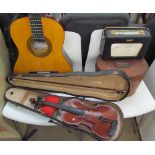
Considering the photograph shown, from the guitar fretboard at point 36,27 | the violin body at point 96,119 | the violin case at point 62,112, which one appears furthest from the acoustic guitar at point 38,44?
the violin body at point 96,119

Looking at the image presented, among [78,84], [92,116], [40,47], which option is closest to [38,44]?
[40,47]

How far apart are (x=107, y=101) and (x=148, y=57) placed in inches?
17.3

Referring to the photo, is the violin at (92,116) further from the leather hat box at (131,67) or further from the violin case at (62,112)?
the leather hat box at (131,67)

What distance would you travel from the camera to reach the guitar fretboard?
37.8 inches

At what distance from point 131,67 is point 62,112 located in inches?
15.7

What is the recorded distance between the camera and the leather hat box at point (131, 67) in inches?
39.8

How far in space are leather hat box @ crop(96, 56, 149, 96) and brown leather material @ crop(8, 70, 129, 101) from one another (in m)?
0.05

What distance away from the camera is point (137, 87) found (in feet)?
3.60

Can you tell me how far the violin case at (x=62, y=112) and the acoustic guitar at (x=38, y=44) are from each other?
0.15 meters

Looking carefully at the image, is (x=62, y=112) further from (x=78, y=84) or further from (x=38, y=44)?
(x=38, y=44)

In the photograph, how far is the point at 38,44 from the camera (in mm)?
1092

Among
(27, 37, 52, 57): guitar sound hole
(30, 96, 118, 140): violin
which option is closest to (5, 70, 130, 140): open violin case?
(30, 96, 118, 140): violin
